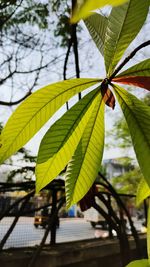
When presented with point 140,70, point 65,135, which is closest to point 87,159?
point 65,135

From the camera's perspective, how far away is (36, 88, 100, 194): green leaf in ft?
1.64

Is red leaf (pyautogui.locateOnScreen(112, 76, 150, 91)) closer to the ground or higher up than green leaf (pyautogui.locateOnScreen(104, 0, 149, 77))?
closer to the ground

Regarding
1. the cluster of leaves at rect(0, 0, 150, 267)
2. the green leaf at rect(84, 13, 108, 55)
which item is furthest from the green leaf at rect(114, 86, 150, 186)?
the green leaf at rect(84, 13, 108, 55)

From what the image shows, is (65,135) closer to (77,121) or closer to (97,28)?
(77,121)

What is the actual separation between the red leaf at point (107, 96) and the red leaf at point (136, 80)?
0.02m

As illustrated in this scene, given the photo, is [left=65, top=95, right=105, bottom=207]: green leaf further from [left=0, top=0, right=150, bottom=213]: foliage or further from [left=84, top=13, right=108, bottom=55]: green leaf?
[left=84, top=13, right=108, bottom=55]: green leaf

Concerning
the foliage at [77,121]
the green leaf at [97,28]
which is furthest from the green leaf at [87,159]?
the green leaf at [97,28]

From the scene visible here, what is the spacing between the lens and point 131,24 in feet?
1.40

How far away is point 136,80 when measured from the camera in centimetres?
45

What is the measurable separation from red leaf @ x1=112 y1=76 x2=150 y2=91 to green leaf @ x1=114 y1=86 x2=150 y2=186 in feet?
0.06

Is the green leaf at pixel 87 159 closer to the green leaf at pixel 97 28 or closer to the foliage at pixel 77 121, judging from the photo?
the foliage at pixel 77 121

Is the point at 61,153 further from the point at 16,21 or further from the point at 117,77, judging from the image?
the point at 16,21

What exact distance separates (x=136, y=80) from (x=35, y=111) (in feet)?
0.50

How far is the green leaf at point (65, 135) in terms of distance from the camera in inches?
19.7
